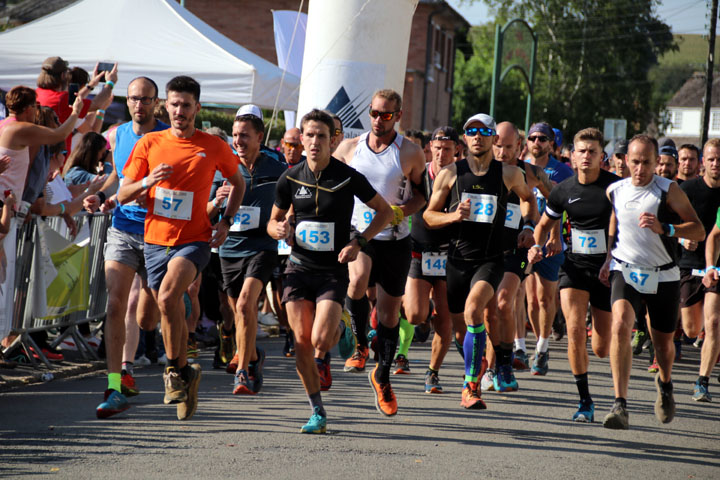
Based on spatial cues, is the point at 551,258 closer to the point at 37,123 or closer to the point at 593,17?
the point at 37,123

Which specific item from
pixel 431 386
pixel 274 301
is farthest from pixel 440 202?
pixel 274 301

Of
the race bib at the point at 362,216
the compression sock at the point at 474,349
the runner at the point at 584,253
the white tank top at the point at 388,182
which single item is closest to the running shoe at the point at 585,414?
the runner at the point at 584,253

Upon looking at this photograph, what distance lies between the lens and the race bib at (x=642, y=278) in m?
7.49

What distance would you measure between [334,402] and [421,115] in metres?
42.7

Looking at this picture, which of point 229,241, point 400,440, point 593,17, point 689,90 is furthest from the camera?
point 689,90

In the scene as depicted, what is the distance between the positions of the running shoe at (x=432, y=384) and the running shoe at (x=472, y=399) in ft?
2.97

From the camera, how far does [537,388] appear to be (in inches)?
363

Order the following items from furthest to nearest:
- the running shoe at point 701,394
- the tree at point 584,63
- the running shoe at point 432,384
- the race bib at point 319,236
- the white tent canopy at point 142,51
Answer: the tree at point 584,63
the white tent canopy at point 142,51
the running shoe at point 701,394
the running shoe at point 432,384
the race bib at point 319,236

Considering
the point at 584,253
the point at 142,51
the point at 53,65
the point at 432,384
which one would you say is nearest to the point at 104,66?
the point at 53,65

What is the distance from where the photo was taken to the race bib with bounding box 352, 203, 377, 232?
26.5ft

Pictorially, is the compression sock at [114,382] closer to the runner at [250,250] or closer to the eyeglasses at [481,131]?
the runner at [250,250]

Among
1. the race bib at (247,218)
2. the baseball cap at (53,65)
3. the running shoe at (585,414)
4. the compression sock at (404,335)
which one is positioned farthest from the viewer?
the baseball cap at (53,65)

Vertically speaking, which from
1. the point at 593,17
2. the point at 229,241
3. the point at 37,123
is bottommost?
the point at 229,241

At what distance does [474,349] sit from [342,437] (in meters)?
1.59
